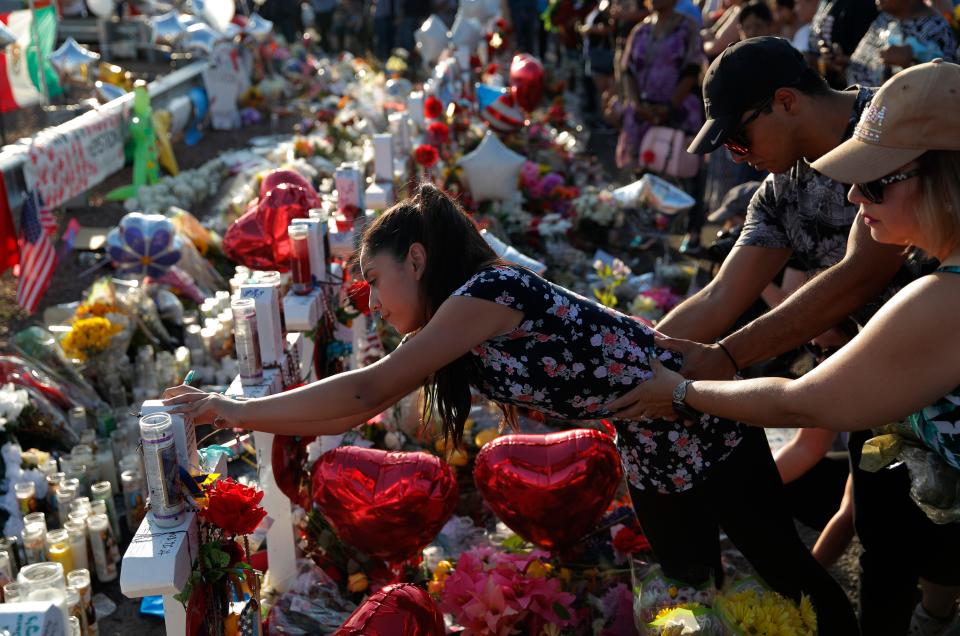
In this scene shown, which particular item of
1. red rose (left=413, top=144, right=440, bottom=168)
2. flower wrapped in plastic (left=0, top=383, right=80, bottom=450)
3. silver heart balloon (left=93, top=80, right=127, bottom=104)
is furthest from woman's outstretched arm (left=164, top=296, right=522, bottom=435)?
silver heart balloon (left=93, top=80, right=127, bottom=104)

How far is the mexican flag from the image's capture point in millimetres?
8258

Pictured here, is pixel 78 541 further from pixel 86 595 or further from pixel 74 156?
pixel 74 156

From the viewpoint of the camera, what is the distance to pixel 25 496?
3.37 metres

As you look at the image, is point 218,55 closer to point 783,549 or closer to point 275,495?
point 275,495

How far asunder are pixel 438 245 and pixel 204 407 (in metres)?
0.61

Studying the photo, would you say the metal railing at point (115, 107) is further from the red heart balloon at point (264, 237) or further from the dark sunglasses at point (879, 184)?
the dark sunglasses at point (879, 184)

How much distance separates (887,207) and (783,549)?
3.18 ft

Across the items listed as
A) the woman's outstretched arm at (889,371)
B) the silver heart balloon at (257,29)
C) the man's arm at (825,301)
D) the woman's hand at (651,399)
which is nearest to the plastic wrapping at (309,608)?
the woman's hand at (651,399)

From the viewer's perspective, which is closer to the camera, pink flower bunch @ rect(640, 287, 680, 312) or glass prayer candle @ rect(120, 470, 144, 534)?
glass prayer candle @ rect(120, 470, 144, 534)

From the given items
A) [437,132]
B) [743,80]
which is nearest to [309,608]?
[743,80]

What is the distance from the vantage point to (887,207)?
1.75 m

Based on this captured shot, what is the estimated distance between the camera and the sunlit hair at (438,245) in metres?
2.10

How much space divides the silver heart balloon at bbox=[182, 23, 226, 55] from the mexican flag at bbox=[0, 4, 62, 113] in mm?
2264

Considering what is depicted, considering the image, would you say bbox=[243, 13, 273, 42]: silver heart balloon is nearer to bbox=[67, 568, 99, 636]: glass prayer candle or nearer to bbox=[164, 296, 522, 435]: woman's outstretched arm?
bbox=[67, 568, 99, 636]: glass prayer candle
